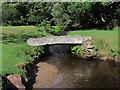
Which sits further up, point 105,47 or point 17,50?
point 17,50

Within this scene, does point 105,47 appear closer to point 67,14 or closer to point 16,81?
point 67,14

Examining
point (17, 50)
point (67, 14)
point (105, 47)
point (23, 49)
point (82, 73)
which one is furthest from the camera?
point (67, 14)

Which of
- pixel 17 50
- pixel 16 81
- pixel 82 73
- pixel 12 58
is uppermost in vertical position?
pixel 17 50

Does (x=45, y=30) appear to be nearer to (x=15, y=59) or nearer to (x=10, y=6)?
(x=10, y=6)

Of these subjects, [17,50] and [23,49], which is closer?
[17,50]

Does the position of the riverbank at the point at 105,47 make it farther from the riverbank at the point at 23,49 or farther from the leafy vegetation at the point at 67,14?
the leafy vegetation at the point at 67,14

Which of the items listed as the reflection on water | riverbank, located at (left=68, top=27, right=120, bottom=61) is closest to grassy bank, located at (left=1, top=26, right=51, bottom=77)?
the reflection on water

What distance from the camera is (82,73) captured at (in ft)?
84.3

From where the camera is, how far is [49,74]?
1013 inches

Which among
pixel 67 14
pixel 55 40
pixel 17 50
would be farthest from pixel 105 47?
pixel 67 14

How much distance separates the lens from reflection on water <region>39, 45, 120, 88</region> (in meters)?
22.2

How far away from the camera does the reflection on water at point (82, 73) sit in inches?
876

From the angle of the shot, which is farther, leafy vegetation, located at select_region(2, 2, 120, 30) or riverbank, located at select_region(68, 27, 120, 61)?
leafy vegetation, located at select_region(2, 2, 120, 30)

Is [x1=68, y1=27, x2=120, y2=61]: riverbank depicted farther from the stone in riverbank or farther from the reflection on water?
the stone in riverbank
